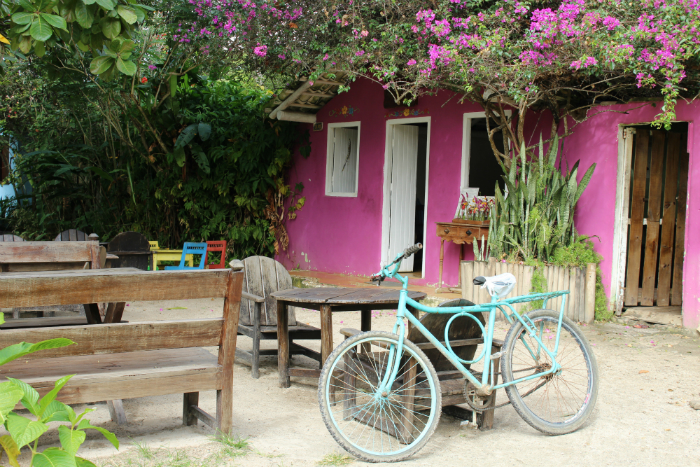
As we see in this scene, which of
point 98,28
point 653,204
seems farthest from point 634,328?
point 98,28

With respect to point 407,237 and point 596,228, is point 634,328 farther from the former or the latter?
point 407,237

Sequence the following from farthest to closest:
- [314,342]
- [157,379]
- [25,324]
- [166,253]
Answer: [166,253] < [314,342] < [25,324] < [157,379]

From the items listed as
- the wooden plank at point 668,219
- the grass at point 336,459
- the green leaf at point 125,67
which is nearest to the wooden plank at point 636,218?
the wooden plank at point 668,219

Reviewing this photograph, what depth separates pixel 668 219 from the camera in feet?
25.3

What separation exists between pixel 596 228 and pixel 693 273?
3.72 ft

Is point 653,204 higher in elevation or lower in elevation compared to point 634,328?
higher

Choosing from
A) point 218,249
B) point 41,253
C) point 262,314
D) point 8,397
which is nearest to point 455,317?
point 262,314

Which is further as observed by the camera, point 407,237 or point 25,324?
point 407,237

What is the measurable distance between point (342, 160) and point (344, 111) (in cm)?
82

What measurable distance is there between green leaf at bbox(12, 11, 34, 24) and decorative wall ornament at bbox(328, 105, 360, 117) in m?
6.88

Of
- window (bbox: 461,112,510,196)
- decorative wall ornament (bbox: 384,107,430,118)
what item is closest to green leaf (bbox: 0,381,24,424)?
decorative wall ornament (bbox: 384,107,430,118)

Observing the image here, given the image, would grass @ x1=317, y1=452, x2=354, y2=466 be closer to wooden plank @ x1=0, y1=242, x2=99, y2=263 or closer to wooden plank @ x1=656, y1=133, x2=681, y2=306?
wooden plank @ x1=0, y1=242, x2=99, y2=263

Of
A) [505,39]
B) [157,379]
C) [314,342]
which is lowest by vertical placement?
[314,342]

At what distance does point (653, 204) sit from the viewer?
299 inches
